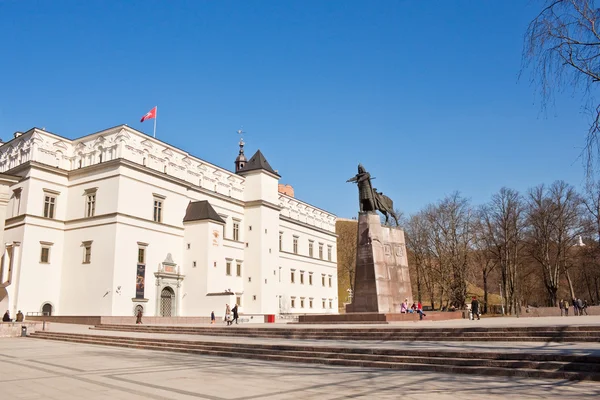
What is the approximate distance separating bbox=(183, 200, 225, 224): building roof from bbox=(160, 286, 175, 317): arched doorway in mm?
6578

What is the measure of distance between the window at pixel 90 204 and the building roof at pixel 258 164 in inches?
761

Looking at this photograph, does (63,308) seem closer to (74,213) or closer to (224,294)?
(74,213)

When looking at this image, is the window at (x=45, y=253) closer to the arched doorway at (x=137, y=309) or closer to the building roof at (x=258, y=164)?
the arched doorway at (x=137, y=309)

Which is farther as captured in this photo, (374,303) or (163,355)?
(374,303)

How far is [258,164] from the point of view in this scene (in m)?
53.0

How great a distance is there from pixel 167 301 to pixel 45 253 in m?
10.2

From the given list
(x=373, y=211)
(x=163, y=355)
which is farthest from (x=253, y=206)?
(x=163, y=355)

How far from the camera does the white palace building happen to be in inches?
1375

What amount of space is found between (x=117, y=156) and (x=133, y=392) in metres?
31.4

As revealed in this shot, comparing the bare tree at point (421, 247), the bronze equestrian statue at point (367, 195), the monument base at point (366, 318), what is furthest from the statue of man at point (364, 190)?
the bare tree at point (421, 247)

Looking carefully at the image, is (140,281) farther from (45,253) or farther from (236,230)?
(236,230)

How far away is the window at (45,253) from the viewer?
1416 inches

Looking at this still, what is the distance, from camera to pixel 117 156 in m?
37.0

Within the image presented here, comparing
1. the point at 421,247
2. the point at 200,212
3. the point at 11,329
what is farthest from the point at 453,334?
the point at 421,247
